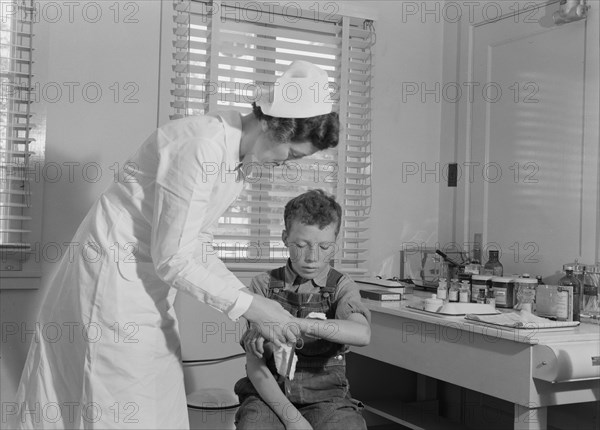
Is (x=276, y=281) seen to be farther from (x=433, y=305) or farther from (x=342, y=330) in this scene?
(x=433, y=305)

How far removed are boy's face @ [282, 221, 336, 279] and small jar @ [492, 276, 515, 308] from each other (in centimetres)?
89

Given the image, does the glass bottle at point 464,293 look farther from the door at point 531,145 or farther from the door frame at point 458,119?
the door frame at point 458,119

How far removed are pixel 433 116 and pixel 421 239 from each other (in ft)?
2.00

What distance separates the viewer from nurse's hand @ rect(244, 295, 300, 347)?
1.52 m

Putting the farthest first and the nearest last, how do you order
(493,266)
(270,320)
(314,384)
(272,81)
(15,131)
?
1. (272,81)
2. (493,266)
3. (15,131)
4. (314,384)
5. (270,320)

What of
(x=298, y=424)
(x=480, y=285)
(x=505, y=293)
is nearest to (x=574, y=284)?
(x=505, y=293)

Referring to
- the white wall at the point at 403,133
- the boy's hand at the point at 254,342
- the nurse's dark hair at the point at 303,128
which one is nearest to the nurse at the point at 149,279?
the nurse's dark hair at the point at 303,128

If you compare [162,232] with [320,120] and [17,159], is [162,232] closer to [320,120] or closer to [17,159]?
[320,120]

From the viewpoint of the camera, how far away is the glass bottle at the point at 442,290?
281cm

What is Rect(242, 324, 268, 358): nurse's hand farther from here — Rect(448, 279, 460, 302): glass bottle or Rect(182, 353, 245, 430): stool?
Rect(448, 279, 460, 302): glass bottle

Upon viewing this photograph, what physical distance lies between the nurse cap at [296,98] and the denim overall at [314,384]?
75 cm

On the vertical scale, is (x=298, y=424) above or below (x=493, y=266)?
below

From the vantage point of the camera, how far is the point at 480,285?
2781mm

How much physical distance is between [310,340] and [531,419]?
2.21ft
